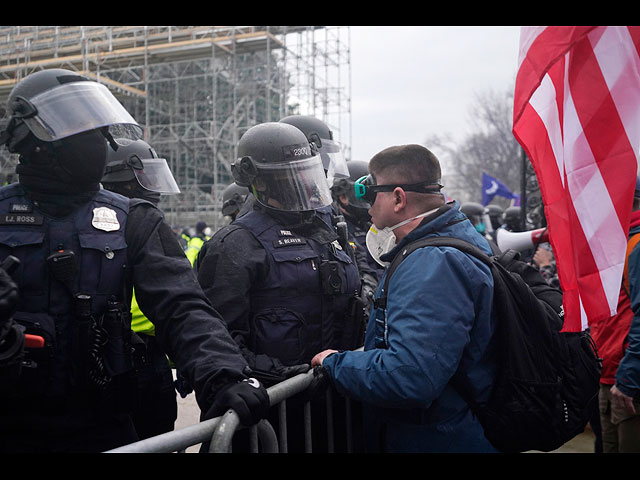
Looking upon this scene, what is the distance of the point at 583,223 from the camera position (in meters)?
2.38

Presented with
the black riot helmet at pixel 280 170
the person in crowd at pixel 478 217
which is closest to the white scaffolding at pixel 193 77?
the person in crowd at pixel 478 217

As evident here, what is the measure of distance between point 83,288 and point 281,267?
3.26 feet

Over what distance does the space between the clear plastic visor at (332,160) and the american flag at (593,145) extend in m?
2.25

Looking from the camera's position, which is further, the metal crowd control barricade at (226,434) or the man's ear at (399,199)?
the man's ear at (399,199)

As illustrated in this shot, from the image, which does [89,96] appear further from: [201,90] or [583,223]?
[201,90]

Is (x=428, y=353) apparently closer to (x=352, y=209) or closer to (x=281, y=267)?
(x=281, y=267)

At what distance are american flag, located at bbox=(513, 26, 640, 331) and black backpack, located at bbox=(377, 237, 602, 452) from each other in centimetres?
16

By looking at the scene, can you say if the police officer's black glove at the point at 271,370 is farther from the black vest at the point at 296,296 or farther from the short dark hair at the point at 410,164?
the short dark hair at the point at 410,164

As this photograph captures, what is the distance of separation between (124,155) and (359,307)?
6.81 ft

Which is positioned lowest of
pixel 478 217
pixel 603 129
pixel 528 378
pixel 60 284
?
pixel 528 378

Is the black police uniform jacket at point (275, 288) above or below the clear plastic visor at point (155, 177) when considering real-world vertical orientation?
below

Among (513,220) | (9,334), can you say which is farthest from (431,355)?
(513,220)

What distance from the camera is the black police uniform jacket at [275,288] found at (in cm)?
272

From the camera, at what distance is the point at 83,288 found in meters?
2.13
